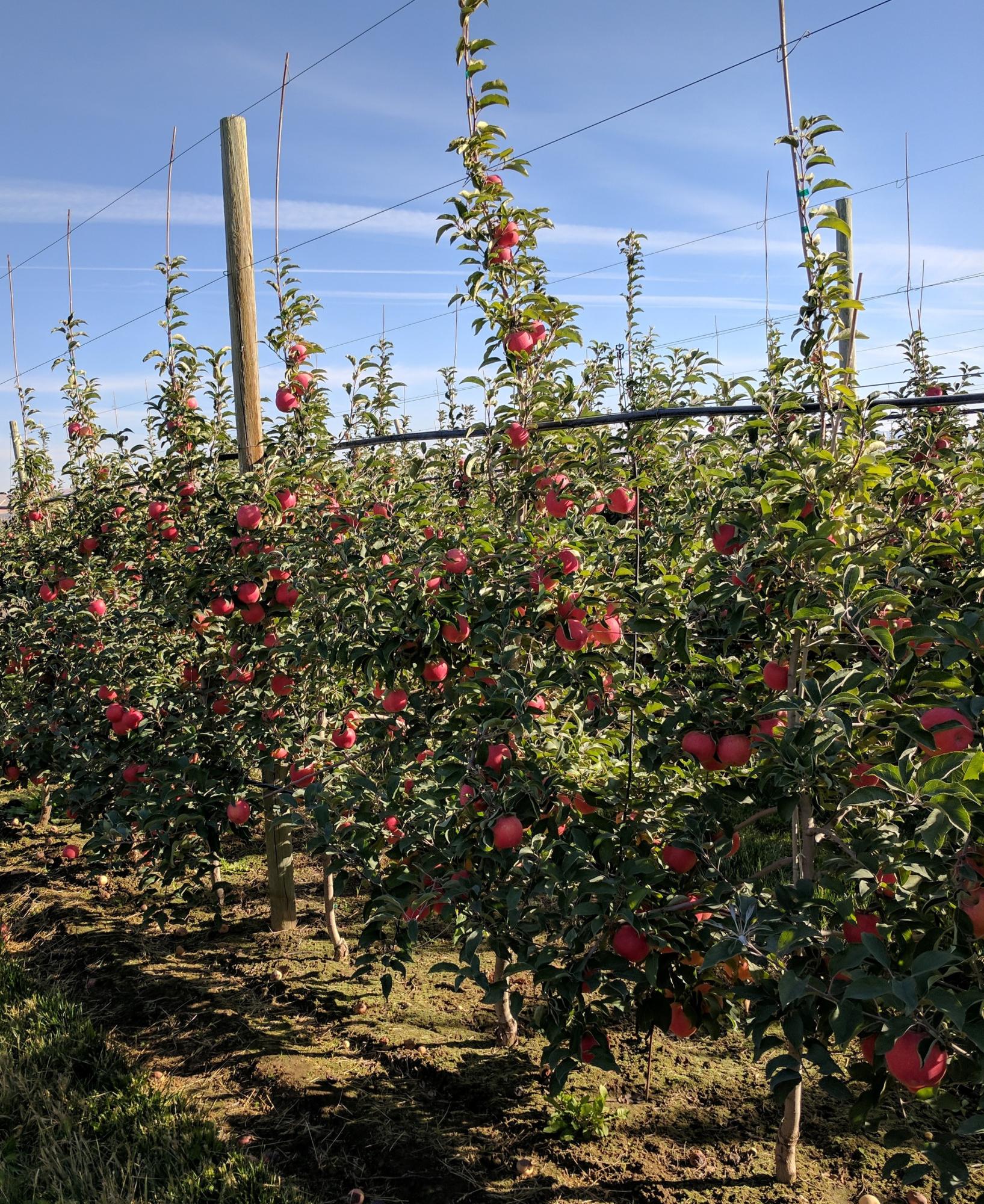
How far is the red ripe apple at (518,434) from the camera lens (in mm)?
2562

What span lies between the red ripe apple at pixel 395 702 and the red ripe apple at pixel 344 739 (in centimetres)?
71

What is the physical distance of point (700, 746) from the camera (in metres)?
1.90

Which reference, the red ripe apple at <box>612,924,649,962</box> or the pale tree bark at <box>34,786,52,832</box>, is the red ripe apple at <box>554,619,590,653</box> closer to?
the red ripe apple at <box>612,924,649,962</box>

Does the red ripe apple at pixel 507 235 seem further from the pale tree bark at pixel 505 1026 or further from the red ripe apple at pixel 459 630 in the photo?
the pale tree bark at pixel 505 1026

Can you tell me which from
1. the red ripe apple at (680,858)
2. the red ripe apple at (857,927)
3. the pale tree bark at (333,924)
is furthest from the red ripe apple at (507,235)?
the pale tree bark at (333,924)

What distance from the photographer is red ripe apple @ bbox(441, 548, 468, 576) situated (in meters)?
2.50

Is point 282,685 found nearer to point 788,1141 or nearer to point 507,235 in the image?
point 507,235

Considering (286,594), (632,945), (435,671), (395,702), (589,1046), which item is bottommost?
(589,1046)

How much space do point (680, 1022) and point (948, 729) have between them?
1.15m

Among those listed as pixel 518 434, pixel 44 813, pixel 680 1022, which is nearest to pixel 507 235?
pixel 518 434

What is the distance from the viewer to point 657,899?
78.4 inches

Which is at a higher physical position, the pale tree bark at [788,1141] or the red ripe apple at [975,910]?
the red ripe apple at [975,910]

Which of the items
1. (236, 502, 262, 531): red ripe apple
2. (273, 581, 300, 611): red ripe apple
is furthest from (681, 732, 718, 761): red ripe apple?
(236, 502, 262, 531): red ripe apple

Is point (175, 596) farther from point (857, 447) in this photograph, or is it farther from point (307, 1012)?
point (857, 447)
